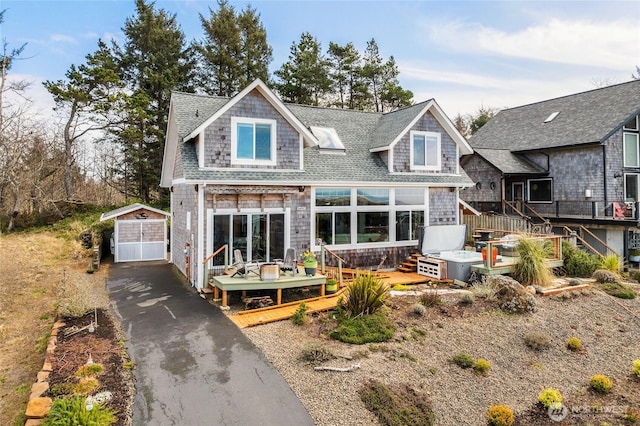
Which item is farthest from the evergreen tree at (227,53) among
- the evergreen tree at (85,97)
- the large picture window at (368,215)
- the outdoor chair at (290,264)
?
the outdoor chair at (290,264)

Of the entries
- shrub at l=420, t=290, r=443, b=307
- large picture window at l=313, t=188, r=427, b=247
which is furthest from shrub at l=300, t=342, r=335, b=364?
large picture window at l=313, t=188, r=427, b=247

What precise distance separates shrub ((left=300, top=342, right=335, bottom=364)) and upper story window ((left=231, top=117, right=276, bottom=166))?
6936 mm

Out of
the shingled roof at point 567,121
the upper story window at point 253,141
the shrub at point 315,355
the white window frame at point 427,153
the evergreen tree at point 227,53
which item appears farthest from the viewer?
the evergreen tree at point 227,53

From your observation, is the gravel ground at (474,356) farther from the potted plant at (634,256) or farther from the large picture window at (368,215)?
the potted plant at (634,256)

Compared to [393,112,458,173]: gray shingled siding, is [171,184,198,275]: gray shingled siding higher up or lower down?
lower down

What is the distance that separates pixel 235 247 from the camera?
11828mm

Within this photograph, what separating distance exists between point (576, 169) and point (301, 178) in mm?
16767

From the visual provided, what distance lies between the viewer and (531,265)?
39.9ft

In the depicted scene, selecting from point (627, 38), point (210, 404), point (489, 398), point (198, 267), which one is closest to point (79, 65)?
point (198, 267)

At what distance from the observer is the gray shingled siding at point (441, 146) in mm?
14922

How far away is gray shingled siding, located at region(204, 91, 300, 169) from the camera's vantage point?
11609mm

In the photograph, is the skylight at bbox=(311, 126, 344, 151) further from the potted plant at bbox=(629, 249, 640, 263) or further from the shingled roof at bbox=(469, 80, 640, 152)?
the potted plant at bbox=(629, 249, 640, 263)

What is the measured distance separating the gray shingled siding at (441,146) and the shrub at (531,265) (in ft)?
15.1

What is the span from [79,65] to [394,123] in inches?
863
